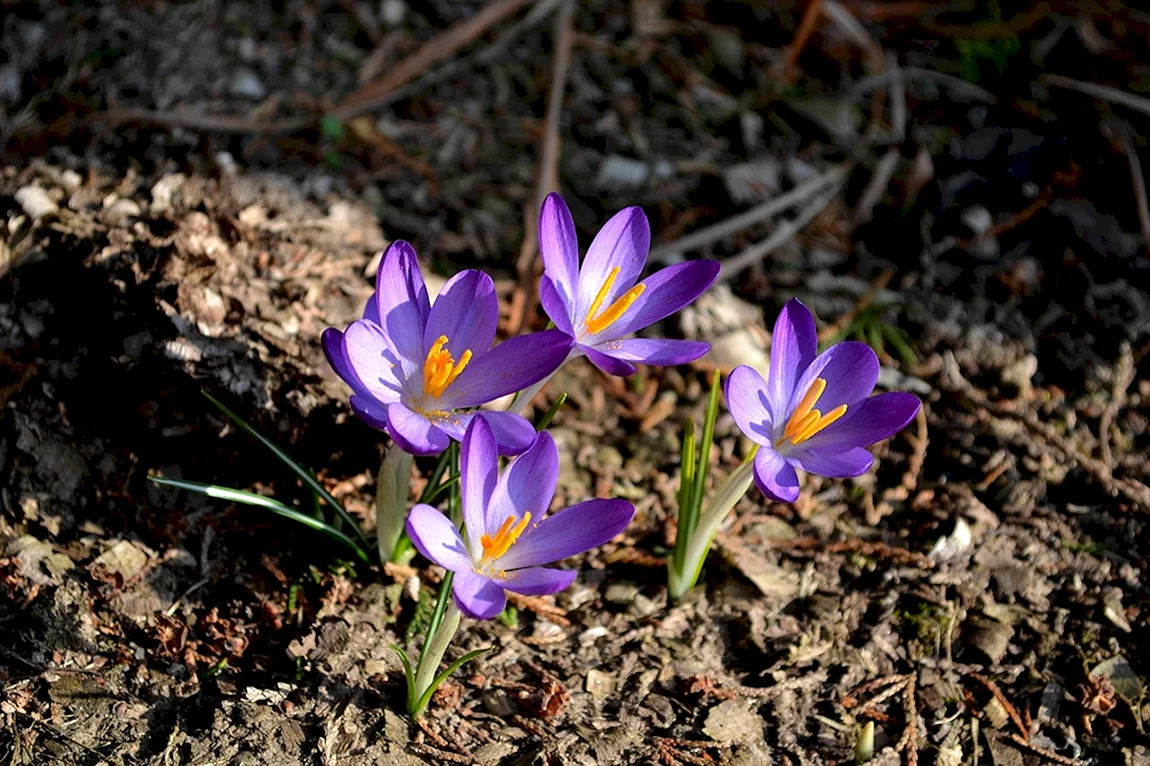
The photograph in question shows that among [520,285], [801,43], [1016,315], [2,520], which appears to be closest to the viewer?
[2,520]

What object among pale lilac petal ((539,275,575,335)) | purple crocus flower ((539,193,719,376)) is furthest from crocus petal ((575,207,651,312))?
pale lilac petal ((539,275,575,335))

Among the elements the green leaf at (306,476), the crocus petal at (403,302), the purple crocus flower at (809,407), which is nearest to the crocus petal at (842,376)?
the purple crocus flower at (809,407)

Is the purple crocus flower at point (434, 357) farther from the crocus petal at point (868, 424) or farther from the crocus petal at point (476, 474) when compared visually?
the crocus petal at point (868, 424)

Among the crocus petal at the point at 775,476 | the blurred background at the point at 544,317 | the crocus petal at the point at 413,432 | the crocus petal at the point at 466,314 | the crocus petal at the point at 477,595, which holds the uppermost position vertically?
the crocus petal at the point at 466,314

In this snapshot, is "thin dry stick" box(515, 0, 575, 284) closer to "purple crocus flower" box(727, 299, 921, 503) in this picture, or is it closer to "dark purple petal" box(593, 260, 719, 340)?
"dark purple petal" box(593, 260, 719, 340)

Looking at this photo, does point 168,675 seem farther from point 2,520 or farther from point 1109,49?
point 1109,49

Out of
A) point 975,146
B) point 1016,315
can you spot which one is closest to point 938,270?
point 1016,315
